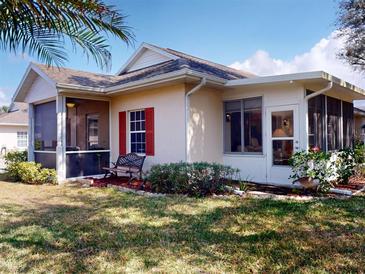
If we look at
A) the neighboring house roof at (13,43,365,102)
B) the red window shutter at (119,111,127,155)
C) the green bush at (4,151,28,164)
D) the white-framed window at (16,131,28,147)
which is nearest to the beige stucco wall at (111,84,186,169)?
the red window shutter at (119,111,127,155)

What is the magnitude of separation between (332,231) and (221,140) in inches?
218

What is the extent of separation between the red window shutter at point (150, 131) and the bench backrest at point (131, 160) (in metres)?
0.46

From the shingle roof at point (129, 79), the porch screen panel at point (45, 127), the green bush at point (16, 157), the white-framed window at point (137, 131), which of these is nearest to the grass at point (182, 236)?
the white-framed window at point (137, 131)

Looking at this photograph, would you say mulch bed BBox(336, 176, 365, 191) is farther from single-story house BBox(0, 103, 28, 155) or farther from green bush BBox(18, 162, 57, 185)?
single-story house BBox(0, 103, 28, 155)

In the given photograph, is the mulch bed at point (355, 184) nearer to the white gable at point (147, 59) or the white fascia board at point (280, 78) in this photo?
the white fascia board at point (280, 78)

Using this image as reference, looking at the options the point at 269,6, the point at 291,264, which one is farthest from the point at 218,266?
the point at 269,6

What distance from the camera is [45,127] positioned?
11.1 m

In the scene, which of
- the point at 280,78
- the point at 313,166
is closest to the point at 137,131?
the point at 280,78

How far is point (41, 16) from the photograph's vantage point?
143 inches

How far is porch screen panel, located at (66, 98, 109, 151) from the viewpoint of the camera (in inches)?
396

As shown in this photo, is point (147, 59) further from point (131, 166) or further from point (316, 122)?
point (316, 122)

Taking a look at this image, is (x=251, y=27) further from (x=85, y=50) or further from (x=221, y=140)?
(x=85, y=50)

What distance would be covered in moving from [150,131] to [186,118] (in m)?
1.64

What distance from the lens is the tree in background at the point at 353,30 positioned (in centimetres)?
1086
